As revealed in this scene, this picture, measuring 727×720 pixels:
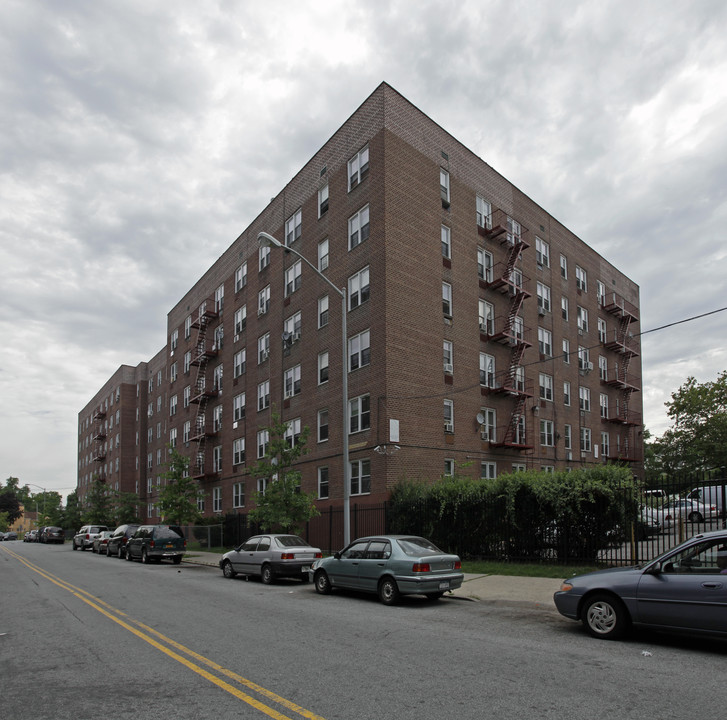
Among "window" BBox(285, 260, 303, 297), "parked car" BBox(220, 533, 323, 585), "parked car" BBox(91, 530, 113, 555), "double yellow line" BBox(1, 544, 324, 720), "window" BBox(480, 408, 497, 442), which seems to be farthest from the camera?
"parked car" BBox(91, 530, 113, 555)

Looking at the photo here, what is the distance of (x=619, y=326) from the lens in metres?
44.8

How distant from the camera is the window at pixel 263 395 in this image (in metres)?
35.5

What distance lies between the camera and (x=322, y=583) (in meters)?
15.3

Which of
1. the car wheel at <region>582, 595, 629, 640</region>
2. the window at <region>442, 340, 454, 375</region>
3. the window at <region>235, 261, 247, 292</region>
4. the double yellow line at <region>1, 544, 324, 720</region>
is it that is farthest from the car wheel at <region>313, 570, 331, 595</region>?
the window at <region>235, 261, 247, 292</region>

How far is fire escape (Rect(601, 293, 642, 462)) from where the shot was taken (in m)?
41.5

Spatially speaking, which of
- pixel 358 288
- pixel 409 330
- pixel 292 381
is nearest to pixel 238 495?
pixel 292 381

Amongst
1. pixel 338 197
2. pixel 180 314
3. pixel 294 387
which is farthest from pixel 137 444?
pixel 338 197

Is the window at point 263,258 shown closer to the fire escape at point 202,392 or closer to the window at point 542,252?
the fire escape at point 202,392

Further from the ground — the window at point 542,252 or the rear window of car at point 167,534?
the window at point 542,252

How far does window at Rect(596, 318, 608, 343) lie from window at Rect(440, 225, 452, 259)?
1660 cm

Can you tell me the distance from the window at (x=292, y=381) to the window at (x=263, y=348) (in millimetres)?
3205

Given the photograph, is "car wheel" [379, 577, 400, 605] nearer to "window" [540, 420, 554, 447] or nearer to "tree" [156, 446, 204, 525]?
"window" [540, 420, 554, 447]

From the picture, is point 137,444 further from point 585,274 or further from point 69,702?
point 69,702

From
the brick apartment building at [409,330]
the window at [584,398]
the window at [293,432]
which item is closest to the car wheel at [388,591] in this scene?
the brick apartment building at [409,330]
